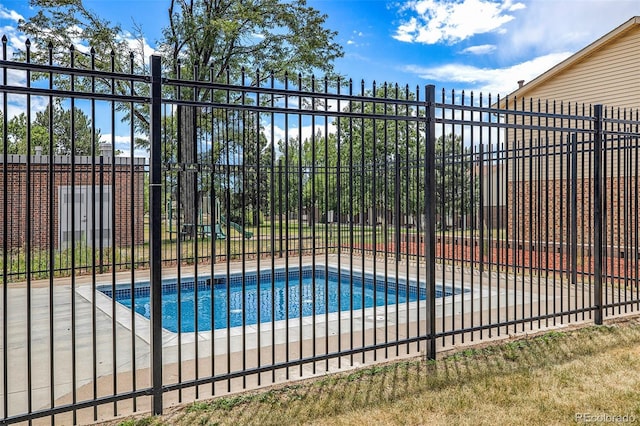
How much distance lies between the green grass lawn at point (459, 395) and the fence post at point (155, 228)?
0.25 meters

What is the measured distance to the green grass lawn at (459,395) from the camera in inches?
114

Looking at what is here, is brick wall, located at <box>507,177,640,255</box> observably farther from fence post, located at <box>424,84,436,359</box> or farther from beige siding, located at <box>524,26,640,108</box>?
beige siding, located at <box>524,26,640,108</box>

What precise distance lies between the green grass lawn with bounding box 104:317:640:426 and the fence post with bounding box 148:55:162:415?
249mm

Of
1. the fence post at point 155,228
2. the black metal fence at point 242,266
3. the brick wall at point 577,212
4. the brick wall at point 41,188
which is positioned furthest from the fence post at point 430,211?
the brick wall at point 41,188

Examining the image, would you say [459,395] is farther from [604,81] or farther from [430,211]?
[604,81]

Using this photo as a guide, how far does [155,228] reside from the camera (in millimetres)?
2936


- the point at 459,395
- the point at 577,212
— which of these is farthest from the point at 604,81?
the point at 459,395

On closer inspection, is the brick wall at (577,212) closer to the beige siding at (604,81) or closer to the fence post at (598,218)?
the fence post at (598,218)

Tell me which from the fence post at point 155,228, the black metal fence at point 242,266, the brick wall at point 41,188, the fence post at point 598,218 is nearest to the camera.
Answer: the black metal fence at point 242,266

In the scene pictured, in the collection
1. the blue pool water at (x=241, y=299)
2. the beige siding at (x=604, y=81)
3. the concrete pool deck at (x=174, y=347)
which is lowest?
the blue pool water at (x=241, y=299)

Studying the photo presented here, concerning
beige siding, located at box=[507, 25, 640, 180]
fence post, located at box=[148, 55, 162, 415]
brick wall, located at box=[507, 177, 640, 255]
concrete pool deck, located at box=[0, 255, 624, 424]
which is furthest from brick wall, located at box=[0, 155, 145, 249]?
beige siding, located at box=[507, 25, 640, 180]

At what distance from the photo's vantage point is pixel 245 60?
17.2 m

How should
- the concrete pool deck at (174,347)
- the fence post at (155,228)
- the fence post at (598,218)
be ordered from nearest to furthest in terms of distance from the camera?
the fence post at (155,228), the concrete pool deck at (174,347), the fence post at (598,218)

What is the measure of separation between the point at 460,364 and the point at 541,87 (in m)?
11.6
